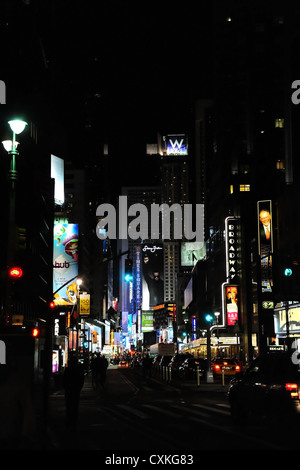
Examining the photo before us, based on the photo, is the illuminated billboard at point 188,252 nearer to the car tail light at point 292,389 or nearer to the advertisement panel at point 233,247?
the advertisement panel at point 233,247

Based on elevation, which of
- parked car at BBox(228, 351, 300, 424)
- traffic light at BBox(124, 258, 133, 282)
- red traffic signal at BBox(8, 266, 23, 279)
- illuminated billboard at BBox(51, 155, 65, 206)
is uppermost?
illuminated billboard at BBox(51, 155, 65, 206)

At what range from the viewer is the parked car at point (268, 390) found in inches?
677

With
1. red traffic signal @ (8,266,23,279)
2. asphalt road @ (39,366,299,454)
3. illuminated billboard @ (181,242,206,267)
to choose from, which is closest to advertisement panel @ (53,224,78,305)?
asphalt road @ (39,366,299,454)

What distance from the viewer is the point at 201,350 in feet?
321

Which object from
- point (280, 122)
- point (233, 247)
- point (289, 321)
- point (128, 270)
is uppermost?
point (280, 122)

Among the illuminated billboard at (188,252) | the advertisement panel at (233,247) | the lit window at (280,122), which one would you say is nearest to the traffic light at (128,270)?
the advertisement panel at (233,247)

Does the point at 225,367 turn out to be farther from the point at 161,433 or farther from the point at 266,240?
the point at 161,433

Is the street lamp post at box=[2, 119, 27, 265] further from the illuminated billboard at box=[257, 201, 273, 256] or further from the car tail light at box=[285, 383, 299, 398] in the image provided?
the illuminated billboard at box=[257, 201, 273, 256]

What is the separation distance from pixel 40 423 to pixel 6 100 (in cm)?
5120

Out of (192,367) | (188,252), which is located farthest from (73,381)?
(188,252)

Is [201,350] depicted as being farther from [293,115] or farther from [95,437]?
[95,437]

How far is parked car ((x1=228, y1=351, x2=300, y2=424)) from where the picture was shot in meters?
17.2

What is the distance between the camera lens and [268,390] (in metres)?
17.5
